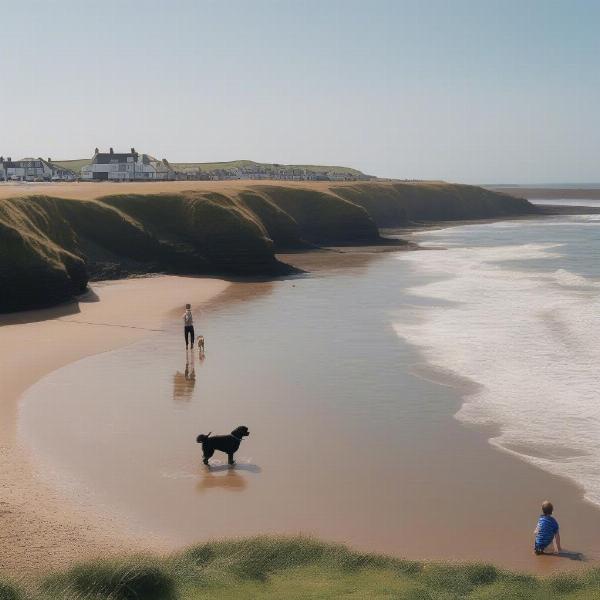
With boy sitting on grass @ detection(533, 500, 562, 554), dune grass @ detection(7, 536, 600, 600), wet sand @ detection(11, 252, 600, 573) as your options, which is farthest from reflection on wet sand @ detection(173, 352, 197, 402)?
boy sitting on grass @ detection(533, 500, 562, 554)

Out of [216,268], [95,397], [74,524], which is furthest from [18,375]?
[216,268]

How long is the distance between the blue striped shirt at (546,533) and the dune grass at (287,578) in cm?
96

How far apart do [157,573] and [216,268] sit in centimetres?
3863

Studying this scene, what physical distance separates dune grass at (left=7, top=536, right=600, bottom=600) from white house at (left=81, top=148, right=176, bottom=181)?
121 m

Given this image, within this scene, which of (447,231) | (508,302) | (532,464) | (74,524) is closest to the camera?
(74,524)

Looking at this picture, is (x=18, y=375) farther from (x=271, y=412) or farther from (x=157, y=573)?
(x=157, y=573)

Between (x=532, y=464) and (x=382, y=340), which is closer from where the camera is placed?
(x=532, y=464)

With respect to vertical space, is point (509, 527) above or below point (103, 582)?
below

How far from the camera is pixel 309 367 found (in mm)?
23516

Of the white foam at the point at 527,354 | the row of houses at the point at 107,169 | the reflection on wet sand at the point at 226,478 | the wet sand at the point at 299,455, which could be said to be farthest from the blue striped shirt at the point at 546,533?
the row of houses at the point at 107,169

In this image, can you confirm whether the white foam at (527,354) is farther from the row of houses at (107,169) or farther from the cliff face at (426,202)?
the row of houses at (107,169)

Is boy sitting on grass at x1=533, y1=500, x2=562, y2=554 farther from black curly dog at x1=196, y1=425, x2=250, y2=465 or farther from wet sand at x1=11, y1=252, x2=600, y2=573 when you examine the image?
black curly dog at x1=196, y1=425, x2=250, y2=465

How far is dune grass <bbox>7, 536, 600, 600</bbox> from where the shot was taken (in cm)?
971

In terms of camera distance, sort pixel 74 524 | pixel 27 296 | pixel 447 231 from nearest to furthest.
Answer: pixel 74 524 < pixel 27 296 < pixel 447 231
